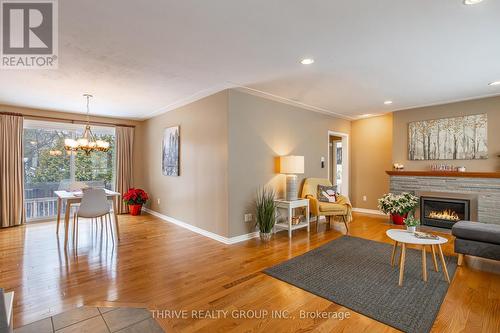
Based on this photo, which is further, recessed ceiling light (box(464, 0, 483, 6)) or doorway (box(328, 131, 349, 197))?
doorway (box(328, 131, 349, 197))

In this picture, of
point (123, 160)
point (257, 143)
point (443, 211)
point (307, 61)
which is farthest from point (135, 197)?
point (443, 211)

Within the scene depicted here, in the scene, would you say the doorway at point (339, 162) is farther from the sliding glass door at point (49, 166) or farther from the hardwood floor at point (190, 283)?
the sliding glass door at point (49, 166)

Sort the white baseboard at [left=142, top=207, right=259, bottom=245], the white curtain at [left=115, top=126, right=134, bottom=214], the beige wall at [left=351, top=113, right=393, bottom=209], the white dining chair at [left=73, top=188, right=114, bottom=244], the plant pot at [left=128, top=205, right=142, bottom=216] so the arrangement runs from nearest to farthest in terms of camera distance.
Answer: the white dining chair at [left=73, top=188, right=114, bottom=244]
the white baseboard at [left=142, top=207, right=259, bottom=245]
the beige wall at [left=351, top=113, right=393, bottom=209]
the plant pot at [left=128, top=205, right=142, bottom=216]
the white curtain at [left=115, top=126, right=134, bottom=214]

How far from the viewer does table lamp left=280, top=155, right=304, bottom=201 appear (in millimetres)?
4352

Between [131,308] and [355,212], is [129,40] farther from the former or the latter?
[355,212]

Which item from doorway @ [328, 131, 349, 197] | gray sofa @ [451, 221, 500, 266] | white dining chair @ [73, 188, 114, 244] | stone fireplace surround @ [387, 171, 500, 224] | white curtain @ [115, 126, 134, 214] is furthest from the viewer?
doorway @ [328, 131, 349, 197]

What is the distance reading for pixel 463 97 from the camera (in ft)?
14.8

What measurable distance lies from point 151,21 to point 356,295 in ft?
10.2

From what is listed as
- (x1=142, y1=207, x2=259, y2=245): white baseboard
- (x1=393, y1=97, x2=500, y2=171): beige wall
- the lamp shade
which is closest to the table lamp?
the lamp shade

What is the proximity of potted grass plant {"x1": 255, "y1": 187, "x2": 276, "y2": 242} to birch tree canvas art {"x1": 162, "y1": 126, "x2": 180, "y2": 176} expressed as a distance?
1934 mm

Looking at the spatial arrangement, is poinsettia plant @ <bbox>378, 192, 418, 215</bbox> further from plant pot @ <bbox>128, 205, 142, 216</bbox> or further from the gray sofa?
plant pot @ <bbox>128, 205, 142, 216</bbox>

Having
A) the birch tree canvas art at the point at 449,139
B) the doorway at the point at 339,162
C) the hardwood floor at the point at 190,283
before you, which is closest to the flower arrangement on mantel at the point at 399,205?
the birch tree canvas art at the point at 449,139

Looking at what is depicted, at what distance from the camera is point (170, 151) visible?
17.5 feet

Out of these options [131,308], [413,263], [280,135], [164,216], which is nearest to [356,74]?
[280,135]
